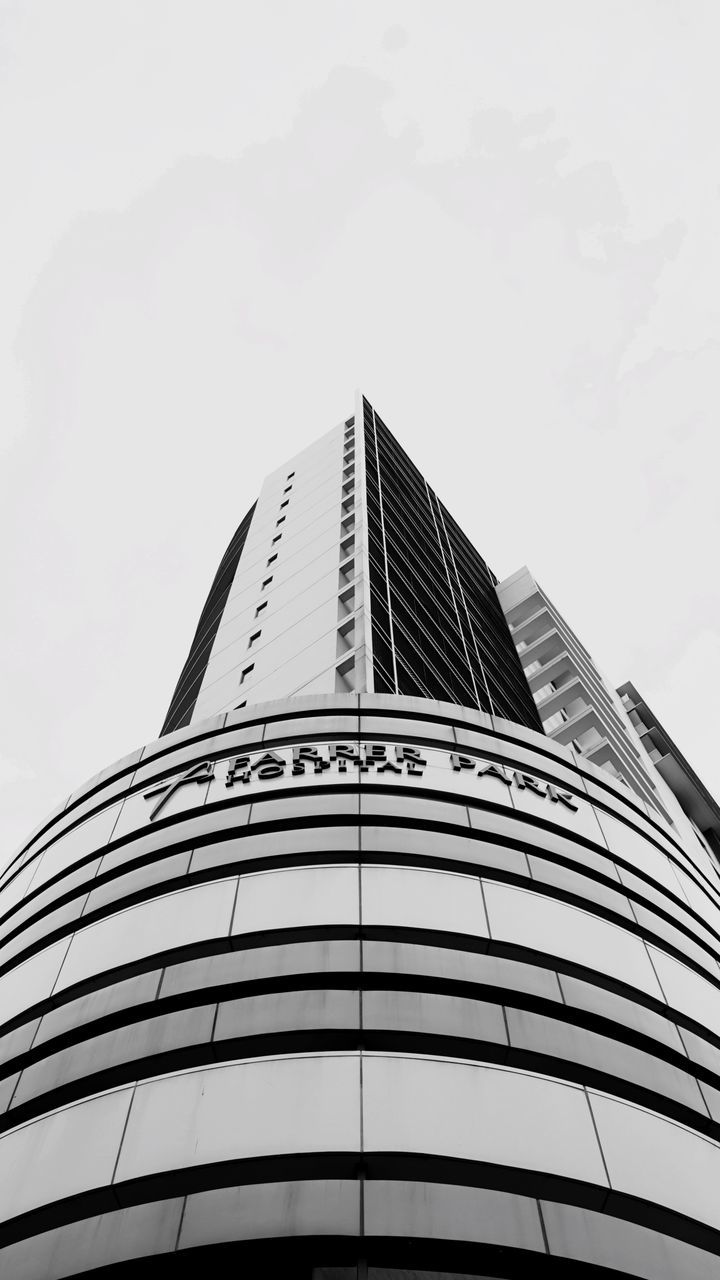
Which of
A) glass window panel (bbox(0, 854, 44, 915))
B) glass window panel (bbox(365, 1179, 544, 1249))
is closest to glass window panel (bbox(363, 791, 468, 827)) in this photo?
glass window panel (bbox(365, 1179, 544, 1249))

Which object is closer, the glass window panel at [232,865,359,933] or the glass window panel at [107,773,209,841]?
the glass window panel at [232,865,359,933]

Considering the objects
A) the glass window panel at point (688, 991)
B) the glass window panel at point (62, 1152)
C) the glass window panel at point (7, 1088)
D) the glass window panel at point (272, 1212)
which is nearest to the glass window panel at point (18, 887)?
the glass window panel at point (7, 1088)

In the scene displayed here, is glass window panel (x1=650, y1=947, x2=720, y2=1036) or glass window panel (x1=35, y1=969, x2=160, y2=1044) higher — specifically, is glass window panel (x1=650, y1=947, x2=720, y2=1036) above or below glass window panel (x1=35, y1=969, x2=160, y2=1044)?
above

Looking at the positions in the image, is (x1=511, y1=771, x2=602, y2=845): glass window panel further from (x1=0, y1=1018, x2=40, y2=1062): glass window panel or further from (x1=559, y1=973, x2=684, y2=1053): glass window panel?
(x1=0, y1=1018, x2=40, y2=1062): glass window panel

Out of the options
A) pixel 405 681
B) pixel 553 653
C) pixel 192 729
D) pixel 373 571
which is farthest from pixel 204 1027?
pixel 553 653

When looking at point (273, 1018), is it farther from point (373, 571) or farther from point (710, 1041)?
point (373, 571)

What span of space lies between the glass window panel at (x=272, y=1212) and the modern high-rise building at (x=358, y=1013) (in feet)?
0.09

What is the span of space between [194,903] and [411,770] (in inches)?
215

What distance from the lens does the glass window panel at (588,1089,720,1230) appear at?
11.6 m

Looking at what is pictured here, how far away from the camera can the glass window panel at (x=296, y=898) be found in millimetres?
14344

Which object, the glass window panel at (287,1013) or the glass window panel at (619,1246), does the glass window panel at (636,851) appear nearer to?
the glass window panel at (287,1013)

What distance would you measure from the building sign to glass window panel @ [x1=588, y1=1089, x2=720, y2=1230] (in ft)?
25.0

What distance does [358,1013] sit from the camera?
1273cm

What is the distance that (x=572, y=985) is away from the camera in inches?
565
